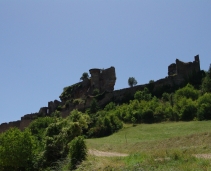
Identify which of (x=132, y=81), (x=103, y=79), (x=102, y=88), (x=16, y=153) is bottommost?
(x=16, y=153)

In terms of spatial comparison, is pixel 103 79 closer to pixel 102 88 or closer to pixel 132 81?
pixel 102 88

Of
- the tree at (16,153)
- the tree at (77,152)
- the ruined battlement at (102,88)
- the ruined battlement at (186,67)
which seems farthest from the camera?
the ruined battlement at (102,88)

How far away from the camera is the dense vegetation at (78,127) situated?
2384cm

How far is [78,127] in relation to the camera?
2419 cm

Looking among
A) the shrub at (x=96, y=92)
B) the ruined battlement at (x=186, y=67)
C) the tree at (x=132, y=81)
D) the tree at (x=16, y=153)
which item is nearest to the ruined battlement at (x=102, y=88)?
the ruined battlement at (x=186, y=67)

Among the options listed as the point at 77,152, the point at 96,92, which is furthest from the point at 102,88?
the point at 77,152

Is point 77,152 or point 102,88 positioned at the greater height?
point 102,88

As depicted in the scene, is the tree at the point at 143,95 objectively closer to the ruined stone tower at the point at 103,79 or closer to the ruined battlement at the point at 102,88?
the ruined battlement at the point at 102,88

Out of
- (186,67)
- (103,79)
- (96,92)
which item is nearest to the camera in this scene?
(186,67)

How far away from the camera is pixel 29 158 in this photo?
27469 millimetres

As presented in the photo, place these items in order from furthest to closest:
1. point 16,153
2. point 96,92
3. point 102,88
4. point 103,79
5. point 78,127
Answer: point 103,79 < point 102,88 < point 96,92 < point 16,153 < point 78,127

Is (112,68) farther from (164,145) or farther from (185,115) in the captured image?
(164,145)

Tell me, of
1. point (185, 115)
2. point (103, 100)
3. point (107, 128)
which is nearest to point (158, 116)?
point (185, 115)

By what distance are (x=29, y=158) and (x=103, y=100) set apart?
44985mm
